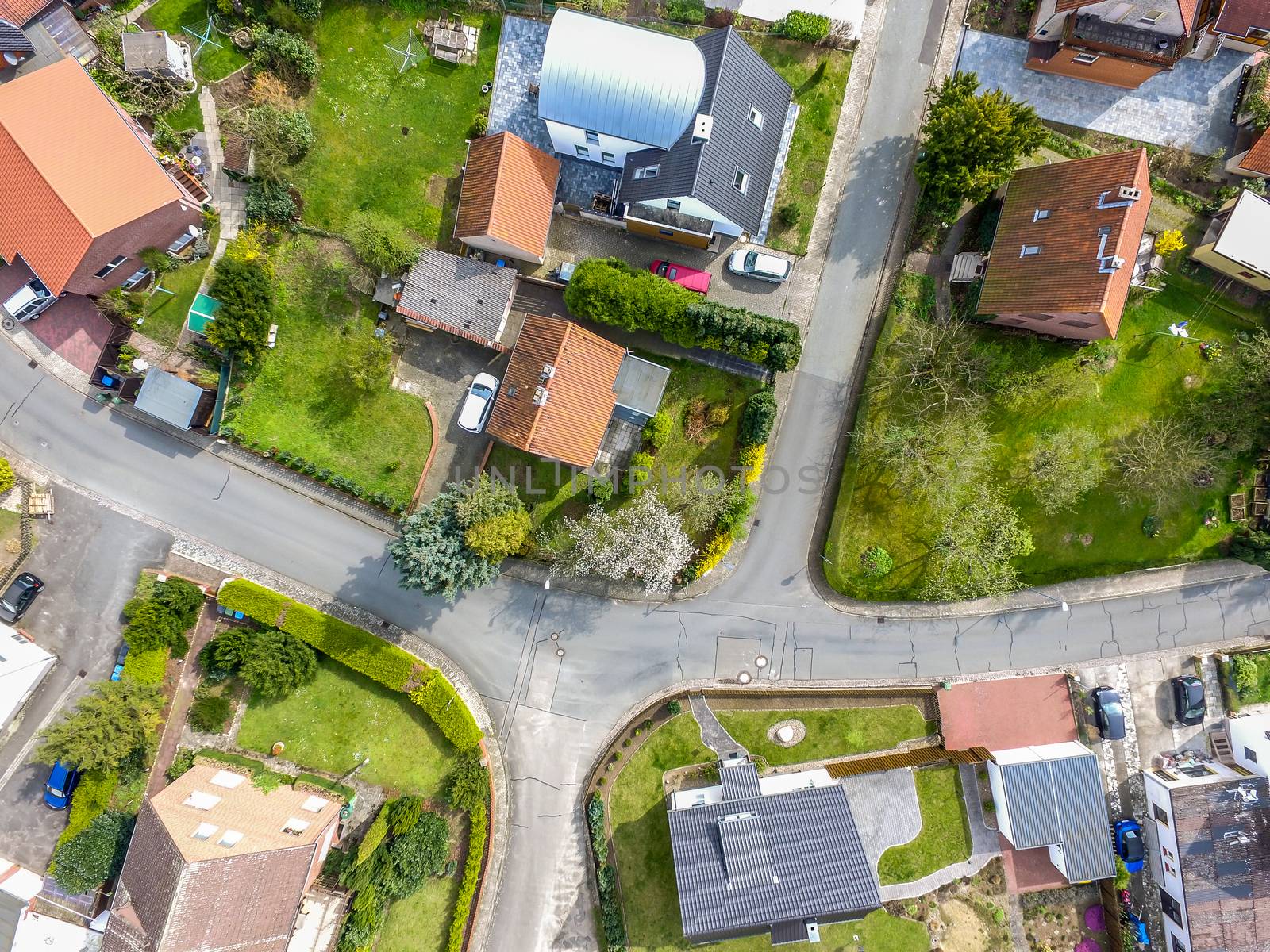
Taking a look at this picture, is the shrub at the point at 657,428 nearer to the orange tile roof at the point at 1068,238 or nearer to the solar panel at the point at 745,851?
the orange tile roof at the point at 1068,238

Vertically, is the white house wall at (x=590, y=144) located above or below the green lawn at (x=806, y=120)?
below

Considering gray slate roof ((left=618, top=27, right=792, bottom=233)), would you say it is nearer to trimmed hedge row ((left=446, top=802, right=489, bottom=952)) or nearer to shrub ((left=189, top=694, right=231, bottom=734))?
trimmed hedge row ((left=446, top=802, right=489, bottom=952))

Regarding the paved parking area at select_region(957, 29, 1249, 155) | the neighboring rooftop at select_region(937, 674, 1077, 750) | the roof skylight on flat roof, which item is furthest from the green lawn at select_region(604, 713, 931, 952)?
the paved parking area at select_region(957, 29, 1249, 155)

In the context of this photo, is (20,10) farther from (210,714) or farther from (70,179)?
(210,714)

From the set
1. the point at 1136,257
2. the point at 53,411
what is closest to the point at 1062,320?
the point at 1136,257

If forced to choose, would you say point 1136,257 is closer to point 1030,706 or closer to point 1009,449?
point 1009,449

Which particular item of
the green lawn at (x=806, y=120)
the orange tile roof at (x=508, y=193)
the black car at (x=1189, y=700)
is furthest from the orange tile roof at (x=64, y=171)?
the black car at (x=1189, y=700)

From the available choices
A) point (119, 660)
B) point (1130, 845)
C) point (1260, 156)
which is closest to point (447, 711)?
point (119, 660)
